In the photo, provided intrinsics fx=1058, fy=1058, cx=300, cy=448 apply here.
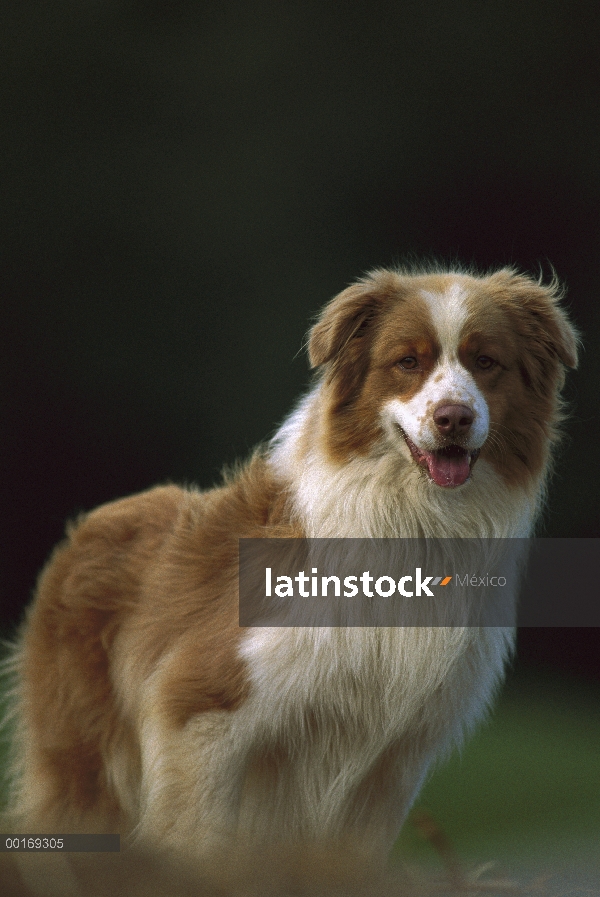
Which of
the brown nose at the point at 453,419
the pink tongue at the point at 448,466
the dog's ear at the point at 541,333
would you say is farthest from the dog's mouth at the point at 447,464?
the dog's ear at the point at 541,333

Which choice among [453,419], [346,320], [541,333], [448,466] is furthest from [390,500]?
[541,333]

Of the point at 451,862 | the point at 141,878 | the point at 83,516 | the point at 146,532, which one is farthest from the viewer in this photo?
the point at 83,516

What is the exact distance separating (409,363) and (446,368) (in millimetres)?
119

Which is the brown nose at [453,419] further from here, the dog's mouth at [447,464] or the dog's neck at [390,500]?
Result: the dog's neck at [390,500]

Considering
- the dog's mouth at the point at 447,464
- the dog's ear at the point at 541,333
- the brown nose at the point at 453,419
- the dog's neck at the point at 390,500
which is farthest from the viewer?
the dog's ear at the point at 541,333

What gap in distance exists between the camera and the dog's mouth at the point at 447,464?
2.80 meters

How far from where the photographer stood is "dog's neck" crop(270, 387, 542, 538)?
2920 mm

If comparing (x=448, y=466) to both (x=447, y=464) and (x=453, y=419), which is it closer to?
(x=447, y=464)

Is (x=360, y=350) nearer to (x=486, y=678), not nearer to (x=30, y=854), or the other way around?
(x=486, y=678)

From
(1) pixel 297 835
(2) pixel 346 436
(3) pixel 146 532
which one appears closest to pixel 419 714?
(1) pixel 297 835

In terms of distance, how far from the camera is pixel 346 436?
9.67 ft

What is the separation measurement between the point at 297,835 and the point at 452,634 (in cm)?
73

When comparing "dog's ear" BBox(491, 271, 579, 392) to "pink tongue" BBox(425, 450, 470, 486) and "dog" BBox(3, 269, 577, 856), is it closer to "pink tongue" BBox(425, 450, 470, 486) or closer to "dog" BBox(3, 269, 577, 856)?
"dog" BBox(3, 269, 577, 856)

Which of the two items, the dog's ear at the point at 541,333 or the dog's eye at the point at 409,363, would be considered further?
the dog's ear at the point at 541,333
